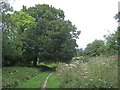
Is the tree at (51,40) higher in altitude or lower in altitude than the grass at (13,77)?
higher

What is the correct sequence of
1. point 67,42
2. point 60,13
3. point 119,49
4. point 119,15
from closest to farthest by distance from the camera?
point 119,49
point 119,15
point 67,42
point 60,13

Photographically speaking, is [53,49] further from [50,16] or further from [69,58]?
[50,16]

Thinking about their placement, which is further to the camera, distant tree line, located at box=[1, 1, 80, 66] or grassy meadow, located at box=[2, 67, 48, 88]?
distant tree line, located at box=[1, 1, 80, 66]

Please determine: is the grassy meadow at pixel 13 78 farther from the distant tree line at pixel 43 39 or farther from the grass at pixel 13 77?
the distant tree line at pixel 43 39

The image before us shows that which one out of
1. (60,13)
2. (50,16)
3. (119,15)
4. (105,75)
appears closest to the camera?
(105,75)

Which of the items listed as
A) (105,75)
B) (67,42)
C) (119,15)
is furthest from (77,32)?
(105,75)

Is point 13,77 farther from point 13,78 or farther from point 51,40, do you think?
point 51,40

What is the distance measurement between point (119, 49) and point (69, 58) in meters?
11.9

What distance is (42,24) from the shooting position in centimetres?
2039

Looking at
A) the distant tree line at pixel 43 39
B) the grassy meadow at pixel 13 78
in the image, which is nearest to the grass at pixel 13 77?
the grassy meadow at pixel 13 78

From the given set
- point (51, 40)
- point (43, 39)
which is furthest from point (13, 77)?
point (43, 39)

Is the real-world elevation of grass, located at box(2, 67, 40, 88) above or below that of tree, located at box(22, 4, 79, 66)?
below

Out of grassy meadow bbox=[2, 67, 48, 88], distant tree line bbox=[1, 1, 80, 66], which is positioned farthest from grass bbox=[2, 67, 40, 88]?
distant tree line bbox=[1, 1, 80, 66]

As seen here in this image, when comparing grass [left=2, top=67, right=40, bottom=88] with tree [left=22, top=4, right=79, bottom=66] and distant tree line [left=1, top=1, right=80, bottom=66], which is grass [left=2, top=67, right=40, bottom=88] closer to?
distant tree line [left=1, top=1, right=80, bottom=66]
